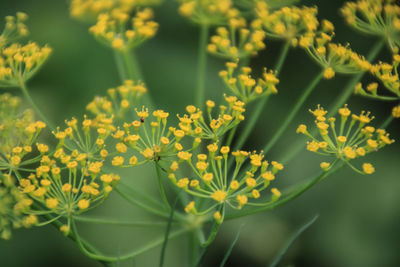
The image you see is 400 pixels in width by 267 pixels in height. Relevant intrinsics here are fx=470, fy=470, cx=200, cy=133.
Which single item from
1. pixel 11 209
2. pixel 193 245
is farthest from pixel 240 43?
pixel 11 209

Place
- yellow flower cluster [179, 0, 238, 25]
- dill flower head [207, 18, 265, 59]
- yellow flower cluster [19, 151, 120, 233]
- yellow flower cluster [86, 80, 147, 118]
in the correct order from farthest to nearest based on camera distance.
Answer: yellow flower cluster [179, 0, 238, 25] → dill flower head [207, 18, 265, 59] → yellow flower cluster [86, 80, 147, 118] → yellow flower cluster [19, 151, 120, 233]

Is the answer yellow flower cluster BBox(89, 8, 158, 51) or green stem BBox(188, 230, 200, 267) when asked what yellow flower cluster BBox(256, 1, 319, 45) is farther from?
green stem BBox(188, 230, 200, 267)

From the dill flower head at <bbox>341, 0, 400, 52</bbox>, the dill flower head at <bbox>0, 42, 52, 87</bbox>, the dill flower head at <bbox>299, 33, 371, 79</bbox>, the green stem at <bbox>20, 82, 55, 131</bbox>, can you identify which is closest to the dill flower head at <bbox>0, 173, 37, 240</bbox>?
the green stem at <bbox>20, 82, 55, 131</bbox>

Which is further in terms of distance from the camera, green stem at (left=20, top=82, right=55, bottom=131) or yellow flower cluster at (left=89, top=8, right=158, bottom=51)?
yellow flower cluster at (left=89, top=8, right=158, bottom=51)

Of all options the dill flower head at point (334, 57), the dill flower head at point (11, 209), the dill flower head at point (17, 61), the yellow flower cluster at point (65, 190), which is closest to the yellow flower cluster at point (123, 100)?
the dill flower head at point (17, 61)

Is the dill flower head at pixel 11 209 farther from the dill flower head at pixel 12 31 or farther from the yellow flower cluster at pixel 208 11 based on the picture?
the yellow flower cluster at pixel 208 11

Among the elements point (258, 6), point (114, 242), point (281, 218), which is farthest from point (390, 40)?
point (114, 242)
